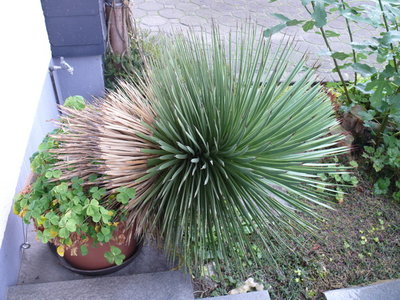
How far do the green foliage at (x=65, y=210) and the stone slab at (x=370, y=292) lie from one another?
1.17m

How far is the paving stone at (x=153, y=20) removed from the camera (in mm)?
5070

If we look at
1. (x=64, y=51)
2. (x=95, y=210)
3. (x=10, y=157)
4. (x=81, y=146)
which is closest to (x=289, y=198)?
(x=95, y=210)

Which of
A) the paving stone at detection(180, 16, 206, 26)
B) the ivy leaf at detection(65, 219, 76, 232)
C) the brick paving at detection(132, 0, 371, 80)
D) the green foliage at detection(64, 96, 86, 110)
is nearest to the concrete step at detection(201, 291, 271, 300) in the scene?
the ivy leaf at detection(65, 219, 76, 232)

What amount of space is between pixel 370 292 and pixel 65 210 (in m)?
1.59

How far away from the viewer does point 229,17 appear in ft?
17.8

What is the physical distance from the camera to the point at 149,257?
2.04 metres

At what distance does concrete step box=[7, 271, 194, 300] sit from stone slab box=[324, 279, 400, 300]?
819 mm

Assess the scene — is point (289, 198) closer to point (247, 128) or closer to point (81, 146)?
point (247, 128)

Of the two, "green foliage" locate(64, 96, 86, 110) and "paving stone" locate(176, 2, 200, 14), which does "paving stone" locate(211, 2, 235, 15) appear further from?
"green foliage" locate(64, 96, 86, 110)

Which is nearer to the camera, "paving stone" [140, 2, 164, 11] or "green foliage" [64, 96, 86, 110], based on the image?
"green foliage" [64, 96, 86, 110]

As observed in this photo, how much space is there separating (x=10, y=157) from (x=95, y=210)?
1.81 feet

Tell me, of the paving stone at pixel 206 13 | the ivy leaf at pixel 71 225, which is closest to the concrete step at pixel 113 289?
the ivy leaf at pixel 71 225

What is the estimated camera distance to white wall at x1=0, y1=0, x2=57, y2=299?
1767mm

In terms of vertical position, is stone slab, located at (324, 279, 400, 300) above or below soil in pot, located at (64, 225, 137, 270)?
below
